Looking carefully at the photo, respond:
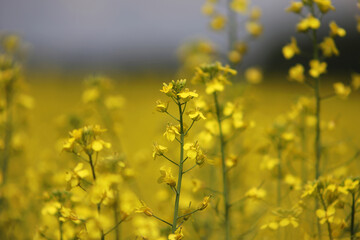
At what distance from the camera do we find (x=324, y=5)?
239 cm

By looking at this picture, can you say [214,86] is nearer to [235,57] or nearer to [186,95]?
[186,95]

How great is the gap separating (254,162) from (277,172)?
1450mm

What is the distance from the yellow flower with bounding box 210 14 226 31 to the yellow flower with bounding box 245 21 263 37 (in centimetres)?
22

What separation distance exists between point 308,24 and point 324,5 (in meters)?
0.16

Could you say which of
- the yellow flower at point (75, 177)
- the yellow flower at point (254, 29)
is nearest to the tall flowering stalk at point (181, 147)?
the yellow flower at point (75, 177)

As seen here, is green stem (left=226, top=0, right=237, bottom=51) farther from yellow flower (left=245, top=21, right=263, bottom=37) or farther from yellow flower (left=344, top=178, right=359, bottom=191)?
yellow flower (left=344, top=178, right=359, bottom=191)

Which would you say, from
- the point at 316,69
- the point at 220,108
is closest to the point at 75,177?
the point at 220,108

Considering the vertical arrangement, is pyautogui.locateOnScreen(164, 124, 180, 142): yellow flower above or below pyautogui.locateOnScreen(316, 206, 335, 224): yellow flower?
above

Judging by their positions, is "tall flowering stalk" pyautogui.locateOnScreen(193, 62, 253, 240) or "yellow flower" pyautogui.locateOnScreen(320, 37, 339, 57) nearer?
"tall flowering stalk" pyautogui.locateOnScreen(193, 62, 253, 240)

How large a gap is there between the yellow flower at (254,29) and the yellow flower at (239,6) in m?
0.14

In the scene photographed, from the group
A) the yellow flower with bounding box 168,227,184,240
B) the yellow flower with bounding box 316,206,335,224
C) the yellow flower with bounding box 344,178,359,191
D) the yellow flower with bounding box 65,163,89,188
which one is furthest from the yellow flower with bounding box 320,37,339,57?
the yellow flower with bounding box 65,163,89,188

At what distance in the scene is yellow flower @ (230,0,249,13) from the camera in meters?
3.44

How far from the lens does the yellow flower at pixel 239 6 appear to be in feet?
11.3

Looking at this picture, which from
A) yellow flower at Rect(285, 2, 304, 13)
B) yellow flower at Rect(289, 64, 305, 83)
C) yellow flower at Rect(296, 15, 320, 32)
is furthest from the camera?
yellow flower at Rect(289, 64, 305, 83)
